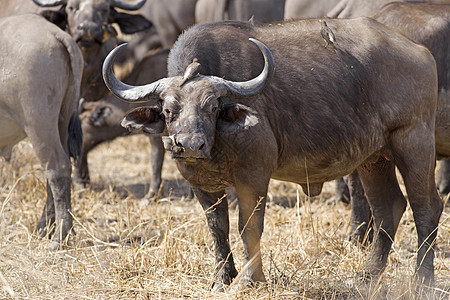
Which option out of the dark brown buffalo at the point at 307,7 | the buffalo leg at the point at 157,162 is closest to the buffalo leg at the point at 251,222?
the buffalo leg at the point at 157,162

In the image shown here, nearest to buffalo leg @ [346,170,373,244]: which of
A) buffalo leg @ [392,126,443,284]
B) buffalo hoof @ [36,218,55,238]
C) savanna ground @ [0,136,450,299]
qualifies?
savanna ground @ [0,136,450,299]

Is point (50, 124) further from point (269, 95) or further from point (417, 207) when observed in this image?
point (417, 207)

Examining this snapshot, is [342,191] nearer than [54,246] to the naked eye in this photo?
No

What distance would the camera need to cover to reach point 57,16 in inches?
299

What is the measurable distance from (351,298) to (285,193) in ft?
11.1

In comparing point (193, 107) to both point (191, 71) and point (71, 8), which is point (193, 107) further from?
point (71, 8)

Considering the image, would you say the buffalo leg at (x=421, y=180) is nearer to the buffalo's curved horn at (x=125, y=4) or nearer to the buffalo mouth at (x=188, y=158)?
the buffalo mouth at (x=188, y=158)

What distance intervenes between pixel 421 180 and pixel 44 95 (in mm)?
3082

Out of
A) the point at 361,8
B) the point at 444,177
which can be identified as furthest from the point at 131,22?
the point at 444,177

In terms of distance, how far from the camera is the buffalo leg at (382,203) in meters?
4.84

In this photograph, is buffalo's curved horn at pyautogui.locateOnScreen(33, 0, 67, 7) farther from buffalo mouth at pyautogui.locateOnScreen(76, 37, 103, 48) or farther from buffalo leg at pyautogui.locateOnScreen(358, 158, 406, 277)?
buffalo leg at pyautogui.locateOnScreen(358, 158, 406, 277)

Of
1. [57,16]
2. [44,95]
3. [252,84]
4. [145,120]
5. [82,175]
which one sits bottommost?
[82,175]

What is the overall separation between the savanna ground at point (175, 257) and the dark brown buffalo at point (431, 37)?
0.35 meters

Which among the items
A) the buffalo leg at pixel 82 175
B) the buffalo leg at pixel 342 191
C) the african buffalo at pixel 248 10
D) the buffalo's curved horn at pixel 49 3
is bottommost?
the buffalo leg at pixel 82 175
